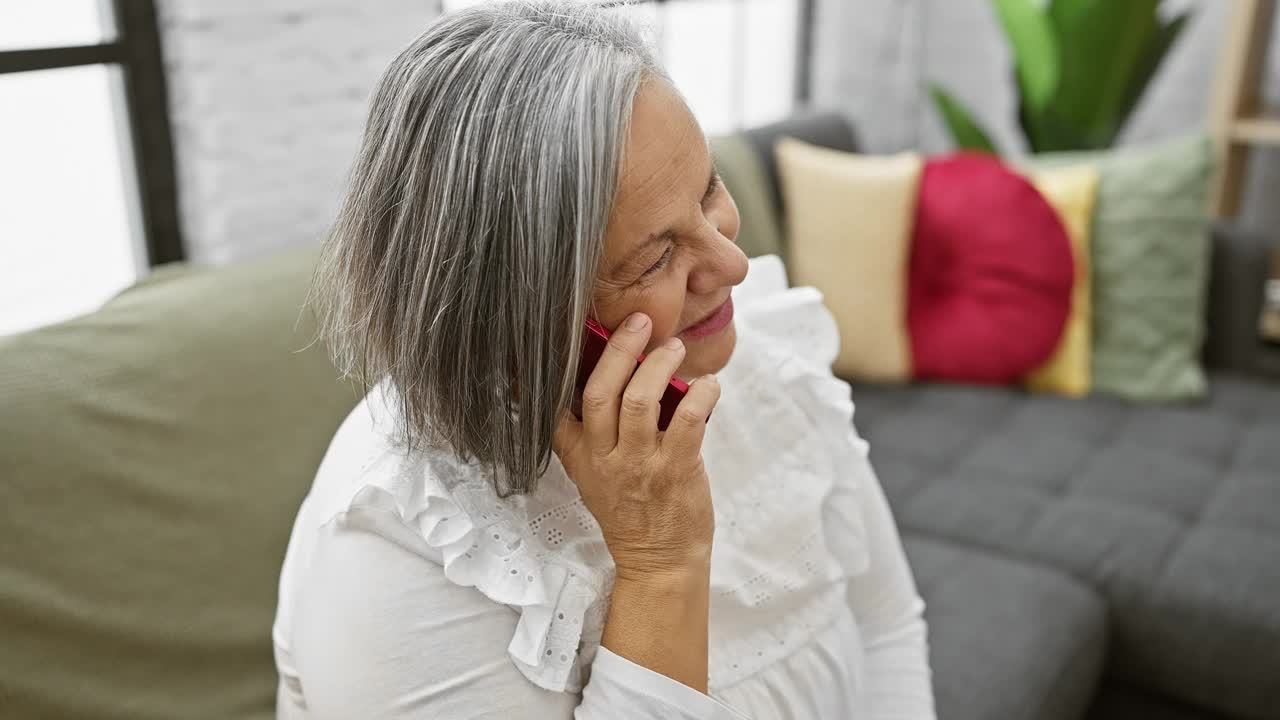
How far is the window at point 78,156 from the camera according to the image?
6.02 feet

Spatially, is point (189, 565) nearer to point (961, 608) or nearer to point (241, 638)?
point (241, 638)

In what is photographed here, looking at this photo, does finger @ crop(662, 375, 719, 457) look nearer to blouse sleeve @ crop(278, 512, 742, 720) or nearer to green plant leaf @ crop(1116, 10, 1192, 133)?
blouse sleeve @ crop(278, 512, 742, 720)

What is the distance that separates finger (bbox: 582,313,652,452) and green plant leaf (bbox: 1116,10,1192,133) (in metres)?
2.79

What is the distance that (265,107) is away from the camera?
6.52 feet

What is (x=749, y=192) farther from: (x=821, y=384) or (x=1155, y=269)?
(x=821, y=384)

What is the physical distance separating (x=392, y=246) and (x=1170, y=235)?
2143 millimetres

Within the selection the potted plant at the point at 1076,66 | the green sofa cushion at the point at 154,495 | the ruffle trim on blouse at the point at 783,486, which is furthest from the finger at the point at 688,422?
the potted plant at the point at 1076,66

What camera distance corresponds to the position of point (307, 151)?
208 centimetres

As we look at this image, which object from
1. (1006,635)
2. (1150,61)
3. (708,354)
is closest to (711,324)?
(708,354)

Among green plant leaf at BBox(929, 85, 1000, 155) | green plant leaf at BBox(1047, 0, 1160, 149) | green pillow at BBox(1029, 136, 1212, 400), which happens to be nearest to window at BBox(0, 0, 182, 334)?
green pillow at BBox(1029, 136, 1212, 400)

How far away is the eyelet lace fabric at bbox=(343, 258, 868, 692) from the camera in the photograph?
35.1 inches

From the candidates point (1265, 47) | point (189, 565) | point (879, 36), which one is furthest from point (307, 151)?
point (1265, 47)

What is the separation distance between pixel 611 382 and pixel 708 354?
0.17 metres

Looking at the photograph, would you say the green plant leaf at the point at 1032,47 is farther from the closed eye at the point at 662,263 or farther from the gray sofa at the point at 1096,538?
the closed eye at the point at 662,263
